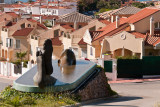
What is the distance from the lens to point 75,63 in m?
26.4

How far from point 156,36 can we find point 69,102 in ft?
75.3

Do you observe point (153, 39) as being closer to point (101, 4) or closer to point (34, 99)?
Result: point (34, 99)

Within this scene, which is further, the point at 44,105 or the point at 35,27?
the point at 35,27

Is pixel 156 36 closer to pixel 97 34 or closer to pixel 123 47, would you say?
pixel 123 47

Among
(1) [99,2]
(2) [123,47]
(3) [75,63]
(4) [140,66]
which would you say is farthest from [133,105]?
(1) [99,2]

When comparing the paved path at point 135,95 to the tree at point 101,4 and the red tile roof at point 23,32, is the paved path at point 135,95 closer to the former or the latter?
the red tile roof at point 23,32

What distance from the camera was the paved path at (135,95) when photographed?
838 inches

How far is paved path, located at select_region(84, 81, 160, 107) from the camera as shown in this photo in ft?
69.8

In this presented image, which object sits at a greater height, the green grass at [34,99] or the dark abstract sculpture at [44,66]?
the dark abstract sculpture at [44,66]

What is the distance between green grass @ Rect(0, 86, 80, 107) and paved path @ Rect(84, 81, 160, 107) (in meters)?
1.35

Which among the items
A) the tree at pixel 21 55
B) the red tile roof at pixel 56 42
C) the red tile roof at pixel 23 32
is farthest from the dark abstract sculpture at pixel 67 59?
the red tile roof at pixel 23 32

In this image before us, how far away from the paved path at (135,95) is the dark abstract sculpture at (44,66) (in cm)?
246

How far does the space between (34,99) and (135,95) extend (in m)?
7.42

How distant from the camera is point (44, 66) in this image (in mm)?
20797
